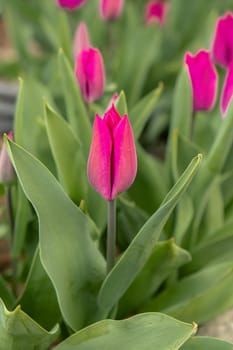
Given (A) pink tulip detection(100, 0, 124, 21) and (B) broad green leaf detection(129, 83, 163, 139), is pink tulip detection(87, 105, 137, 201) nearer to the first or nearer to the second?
(B) broad green leaf detection(129, 83, 163, 139)

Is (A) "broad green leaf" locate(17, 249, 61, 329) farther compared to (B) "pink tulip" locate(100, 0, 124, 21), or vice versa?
(B) "pink tulip" locate(100, 0, 124, 21)

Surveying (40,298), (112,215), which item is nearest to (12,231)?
(40,298)

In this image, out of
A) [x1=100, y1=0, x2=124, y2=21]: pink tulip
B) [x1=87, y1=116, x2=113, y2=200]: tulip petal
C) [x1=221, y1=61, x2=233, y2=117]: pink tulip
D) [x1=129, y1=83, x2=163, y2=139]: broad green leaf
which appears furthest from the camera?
[x1=100, y1=0, x2=124, y2=21]: pink tulip

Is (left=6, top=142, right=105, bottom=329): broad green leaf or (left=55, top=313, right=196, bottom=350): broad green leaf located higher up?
(left=6, top=142, right=105, bottom=329): broad green leaf

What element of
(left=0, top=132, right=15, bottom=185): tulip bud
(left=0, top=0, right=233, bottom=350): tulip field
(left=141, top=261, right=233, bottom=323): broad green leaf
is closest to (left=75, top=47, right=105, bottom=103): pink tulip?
(left=0, top=0, right=233, bottom=350): tulip field

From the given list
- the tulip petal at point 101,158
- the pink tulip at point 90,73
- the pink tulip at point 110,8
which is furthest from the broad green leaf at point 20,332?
the pink tulip at point 110,8

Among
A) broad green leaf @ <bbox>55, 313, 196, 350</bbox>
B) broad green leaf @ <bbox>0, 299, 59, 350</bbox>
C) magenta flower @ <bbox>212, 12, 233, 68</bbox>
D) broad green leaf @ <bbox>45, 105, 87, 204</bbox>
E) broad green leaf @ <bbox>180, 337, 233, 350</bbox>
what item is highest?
magenta flower @ <bbox>212, 12, 233, 68</bbox>

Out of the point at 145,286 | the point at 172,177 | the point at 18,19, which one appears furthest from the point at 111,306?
the point at 18,19

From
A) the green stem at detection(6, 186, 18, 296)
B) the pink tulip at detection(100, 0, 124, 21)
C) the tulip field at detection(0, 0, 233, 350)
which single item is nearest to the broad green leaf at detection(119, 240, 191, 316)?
the tulip field at detection(0, 0, 233, 350)

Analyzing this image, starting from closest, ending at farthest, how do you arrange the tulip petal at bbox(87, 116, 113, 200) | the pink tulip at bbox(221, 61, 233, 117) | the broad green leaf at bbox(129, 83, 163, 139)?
the tulip petal at bbox(87, 116, 113, 200) < the pink tulip at bbox(221, 61, 233, 117) < the broad green leaf at bbox(129, 83, 163, 139)
